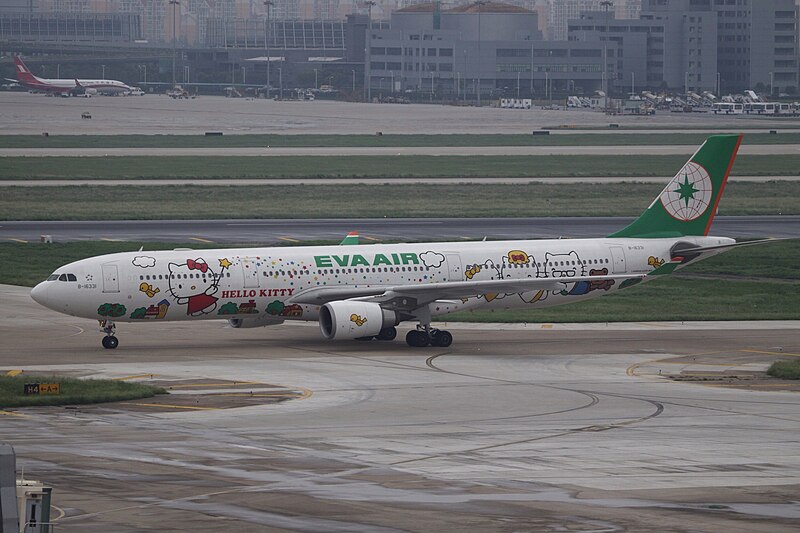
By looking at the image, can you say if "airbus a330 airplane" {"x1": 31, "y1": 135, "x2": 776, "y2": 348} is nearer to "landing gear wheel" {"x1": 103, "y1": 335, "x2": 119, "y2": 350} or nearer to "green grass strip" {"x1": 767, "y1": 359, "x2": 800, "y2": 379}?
"landing gear wheel" {"x1": 103, "y1": 335, "x2": 119, "y2": 350}

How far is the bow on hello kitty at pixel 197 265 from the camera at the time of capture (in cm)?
5428

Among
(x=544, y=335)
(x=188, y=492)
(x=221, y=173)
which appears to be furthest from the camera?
(x=221, y=173)

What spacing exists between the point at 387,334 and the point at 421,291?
3.19 meters

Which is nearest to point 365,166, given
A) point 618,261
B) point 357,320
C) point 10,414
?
point 618,261

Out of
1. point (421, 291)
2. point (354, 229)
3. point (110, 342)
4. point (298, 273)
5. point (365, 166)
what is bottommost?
point (110, 342)

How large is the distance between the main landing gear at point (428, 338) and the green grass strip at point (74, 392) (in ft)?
45.9

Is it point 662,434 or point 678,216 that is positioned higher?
point 678,216

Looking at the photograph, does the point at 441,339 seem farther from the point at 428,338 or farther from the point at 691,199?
the point at 691,199

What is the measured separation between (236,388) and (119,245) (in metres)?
38.2

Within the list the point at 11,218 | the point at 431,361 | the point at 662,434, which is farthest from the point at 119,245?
the point at 662,434

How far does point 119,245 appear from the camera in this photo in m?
81.9

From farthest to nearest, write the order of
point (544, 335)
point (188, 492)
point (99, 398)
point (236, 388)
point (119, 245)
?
point (119, 245) → point (544, 335) → point (236, 388) → point (99, 398) → point (188, 492)

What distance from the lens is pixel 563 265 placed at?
195ft

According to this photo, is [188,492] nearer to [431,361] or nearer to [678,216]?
[431,361]
